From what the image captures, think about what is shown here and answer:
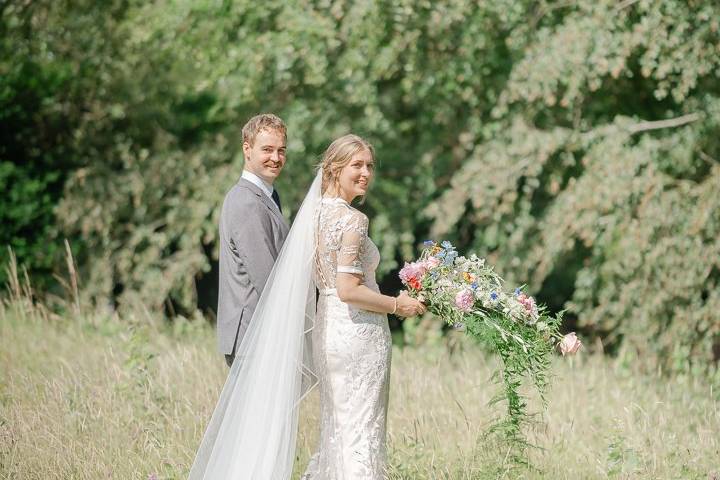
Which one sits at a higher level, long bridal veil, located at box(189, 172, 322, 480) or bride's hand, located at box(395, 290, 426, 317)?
bride's hand, located at box(395, 290, 426, 317)

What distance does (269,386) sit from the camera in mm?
3957

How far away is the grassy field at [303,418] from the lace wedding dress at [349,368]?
1.76ft

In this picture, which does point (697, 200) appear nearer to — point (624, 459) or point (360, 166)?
point (624, 459)

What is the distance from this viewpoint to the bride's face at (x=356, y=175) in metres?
3.94

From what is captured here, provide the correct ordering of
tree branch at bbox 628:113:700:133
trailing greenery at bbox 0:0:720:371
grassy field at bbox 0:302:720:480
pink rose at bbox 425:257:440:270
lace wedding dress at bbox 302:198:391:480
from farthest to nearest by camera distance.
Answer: tree branch at bbox 628:113:700:133 → trailing greenery at bbox 0:0:720:371 → grassy field at bbox 0:302:720:480 → pink rose at bbox 425:257:440:270 → lace wedding dress at bbox 302:198:391:480

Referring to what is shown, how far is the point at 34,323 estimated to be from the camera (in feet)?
23.5

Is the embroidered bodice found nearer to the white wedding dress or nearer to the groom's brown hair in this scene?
the white wedding dress

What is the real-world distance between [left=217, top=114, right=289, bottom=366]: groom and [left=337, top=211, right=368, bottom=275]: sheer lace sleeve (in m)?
0.31

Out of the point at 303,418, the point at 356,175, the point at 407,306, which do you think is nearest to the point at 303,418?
the point at 303,418

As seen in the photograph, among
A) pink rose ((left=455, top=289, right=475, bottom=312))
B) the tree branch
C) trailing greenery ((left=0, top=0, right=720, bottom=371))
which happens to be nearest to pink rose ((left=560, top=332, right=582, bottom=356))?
pink rose ((left=455, top=289, right=475, bottom=312))

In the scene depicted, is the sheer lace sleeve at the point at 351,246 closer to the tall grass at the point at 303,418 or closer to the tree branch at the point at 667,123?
the tall grass at the point at 303,418

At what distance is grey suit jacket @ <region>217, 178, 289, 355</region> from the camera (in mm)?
3887

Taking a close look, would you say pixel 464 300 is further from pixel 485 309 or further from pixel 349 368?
pixel 349 368

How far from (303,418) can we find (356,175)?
1.81 meters
